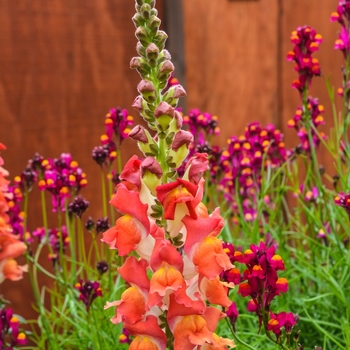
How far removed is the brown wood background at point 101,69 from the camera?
2107mm

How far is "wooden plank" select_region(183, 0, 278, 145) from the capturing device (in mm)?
2570

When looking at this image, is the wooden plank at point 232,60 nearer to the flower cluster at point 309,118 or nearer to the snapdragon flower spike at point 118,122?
the flower cluster at point 309,118

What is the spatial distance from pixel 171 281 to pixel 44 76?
5.01 feet

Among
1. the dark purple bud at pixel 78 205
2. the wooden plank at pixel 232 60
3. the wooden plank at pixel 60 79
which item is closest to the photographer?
the dark purple bud at pixel 78 205

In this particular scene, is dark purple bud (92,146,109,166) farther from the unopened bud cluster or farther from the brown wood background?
the unopened bud cluster

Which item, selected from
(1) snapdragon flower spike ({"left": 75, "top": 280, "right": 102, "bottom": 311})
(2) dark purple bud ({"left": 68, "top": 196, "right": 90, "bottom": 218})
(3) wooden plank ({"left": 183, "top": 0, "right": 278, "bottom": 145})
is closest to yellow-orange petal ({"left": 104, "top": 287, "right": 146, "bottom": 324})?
(1) snapdragon flower spike ({"left": 75, "top": 280, "right": 102, "bottom": 311})

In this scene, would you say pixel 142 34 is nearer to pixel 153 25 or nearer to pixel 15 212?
pixel 153 25

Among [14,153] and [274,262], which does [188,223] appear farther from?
[14,153]

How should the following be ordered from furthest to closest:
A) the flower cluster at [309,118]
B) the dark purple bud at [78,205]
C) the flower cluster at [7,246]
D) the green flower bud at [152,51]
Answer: the flower cluster at [309,118] < the dark purple bud at [78,205] < the flower cluster at [7,246] < the green flower bud at [152,51]

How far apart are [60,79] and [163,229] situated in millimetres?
1482

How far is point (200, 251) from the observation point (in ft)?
2.68

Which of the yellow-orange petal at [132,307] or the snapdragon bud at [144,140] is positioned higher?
the snapdragon bud at [144,140]

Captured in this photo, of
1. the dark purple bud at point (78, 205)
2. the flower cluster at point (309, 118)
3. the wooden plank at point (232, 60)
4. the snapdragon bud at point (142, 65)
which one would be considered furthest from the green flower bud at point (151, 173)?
the wooden plank at point (232, 60)

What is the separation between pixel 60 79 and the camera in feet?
7.27
